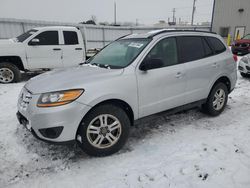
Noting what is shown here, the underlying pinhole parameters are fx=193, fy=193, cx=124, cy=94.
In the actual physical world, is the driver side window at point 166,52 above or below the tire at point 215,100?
above

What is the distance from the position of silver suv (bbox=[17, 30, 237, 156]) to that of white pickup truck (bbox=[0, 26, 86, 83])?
162 inches

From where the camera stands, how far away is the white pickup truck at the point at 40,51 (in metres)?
6.48

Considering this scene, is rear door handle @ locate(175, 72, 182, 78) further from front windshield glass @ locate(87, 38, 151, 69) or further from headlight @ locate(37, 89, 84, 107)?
headlight @ locate(37, 89, 84, 107)

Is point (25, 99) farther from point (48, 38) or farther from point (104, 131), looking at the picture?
point (48, 38)

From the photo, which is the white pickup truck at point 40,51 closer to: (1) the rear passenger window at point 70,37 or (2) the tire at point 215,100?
(1) the rear passenger window at point 70,37

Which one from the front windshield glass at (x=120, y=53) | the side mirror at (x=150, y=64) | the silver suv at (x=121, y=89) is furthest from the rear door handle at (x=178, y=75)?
the front windshield glass at (x=120, y=53)

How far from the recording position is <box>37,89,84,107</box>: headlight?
7.73 ft

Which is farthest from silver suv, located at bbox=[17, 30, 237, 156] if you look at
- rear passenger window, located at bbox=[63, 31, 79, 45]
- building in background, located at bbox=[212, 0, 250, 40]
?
building in background, located at bbox=[212, 0, 250, 40]

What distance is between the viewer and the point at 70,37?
7375 mm

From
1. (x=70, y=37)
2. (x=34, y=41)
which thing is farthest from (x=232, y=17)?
(x=34, y=41)

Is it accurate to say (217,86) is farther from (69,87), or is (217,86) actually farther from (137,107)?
(69,87)

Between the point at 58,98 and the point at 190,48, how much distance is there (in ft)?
8.26

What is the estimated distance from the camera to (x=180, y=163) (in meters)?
2.60

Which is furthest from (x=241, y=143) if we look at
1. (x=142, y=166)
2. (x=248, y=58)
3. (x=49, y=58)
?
(x=49, y=58)
